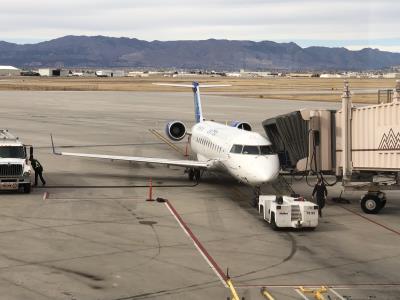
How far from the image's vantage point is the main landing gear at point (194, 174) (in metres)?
33.6

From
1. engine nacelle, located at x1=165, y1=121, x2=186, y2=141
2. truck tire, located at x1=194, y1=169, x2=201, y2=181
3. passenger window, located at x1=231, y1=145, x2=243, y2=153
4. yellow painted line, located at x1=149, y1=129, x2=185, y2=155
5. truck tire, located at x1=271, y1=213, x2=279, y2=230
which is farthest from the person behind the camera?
yellow painted line, located at x1=149, y1=129, x2=185, y2=155

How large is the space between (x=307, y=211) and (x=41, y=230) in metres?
9.16

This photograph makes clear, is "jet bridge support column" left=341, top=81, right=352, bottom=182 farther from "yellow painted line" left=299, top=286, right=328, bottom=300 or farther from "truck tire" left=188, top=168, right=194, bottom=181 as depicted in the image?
"yellow painted line" left=299, top=286, right=328, bottom=300

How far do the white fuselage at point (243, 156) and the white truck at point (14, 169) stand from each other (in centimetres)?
861

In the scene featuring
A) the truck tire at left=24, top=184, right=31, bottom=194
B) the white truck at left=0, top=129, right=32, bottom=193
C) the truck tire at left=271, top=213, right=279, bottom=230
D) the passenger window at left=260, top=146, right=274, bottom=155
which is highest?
the passenger window at left=260, top=146, right=274, bottom=155

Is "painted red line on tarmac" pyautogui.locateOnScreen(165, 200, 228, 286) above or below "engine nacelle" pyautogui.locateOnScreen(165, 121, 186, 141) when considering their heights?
below

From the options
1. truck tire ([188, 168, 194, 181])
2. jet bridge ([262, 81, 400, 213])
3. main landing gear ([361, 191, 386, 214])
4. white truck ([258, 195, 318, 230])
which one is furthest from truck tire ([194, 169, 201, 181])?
→ white truck ([258, 195, 318, 230])

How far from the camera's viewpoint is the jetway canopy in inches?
1069

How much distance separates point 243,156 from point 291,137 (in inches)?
89.8

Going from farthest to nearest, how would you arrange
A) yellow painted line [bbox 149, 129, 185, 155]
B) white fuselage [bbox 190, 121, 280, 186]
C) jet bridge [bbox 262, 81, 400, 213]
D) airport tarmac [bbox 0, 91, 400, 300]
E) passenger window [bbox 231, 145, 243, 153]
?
yellow painted line [bbox 149, 129, 185, 155] → passenger window [bbox 231, 145, 243, 153] → white fuselage [bbox 190, 121, 280, 186] → jet bridge [bbox 262, 81, 400, 213] → airport tarmac [bbox 0, 91, 400, 300]

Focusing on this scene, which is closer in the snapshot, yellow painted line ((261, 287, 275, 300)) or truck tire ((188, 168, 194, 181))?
yellow painted line ((261, 287, 275, 300))

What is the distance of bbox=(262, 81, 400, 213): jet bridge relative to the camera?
24250 millimetres

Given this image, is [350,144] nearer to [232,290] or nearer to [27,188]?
[232,290]

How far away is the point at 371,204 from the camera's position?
85.6ft
